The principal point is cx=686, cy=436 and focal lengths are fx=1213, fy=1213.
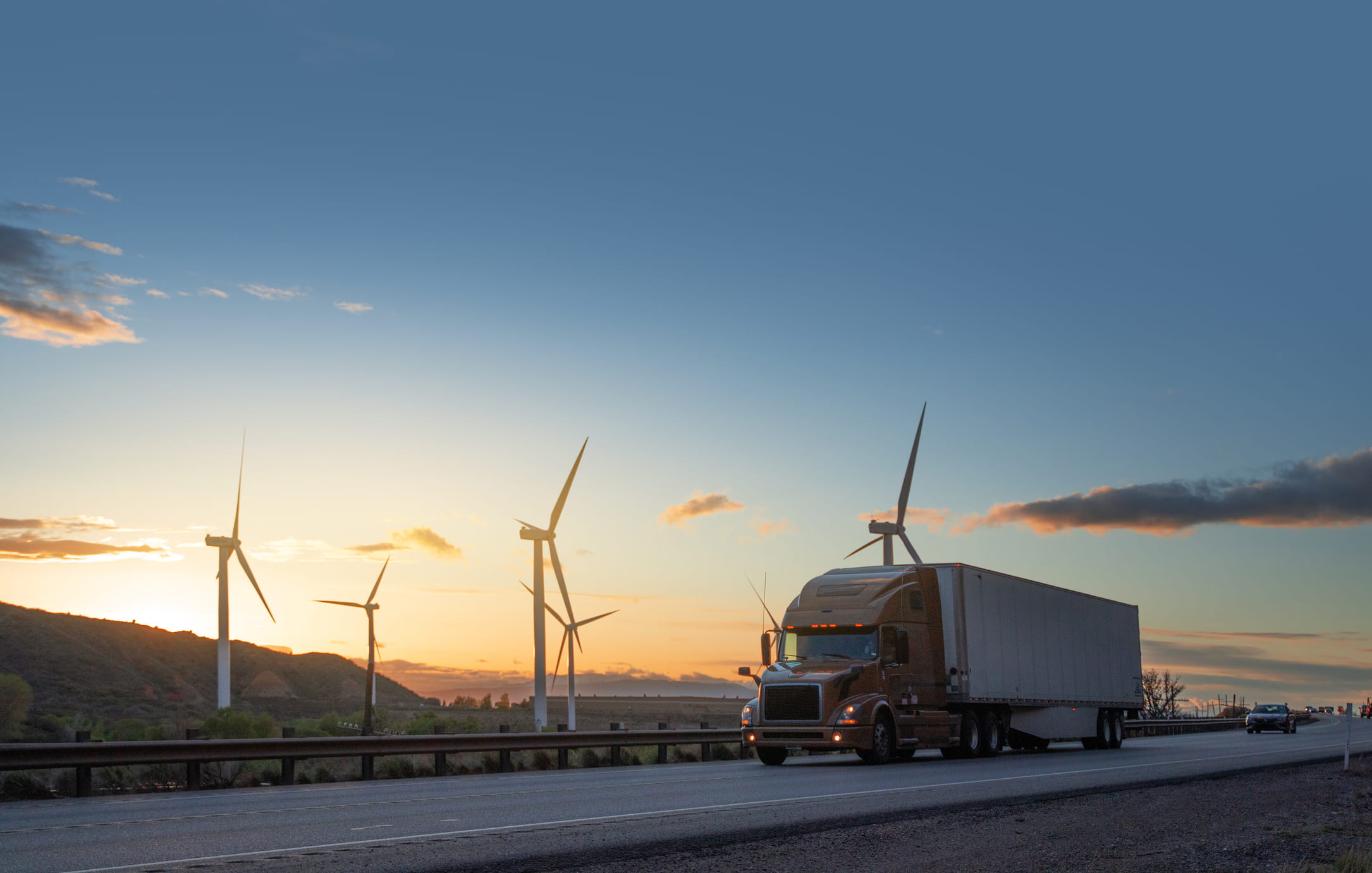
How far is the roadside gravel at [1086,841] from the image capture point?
9648 millimetres

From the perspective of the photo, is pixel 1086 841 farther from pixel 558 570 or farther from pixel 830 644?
pixel 558 570

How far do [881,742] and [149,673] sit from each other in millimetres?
145344

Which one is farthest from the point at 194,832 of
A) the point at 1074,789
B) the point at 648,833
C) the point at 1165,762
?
the point at 1165,762

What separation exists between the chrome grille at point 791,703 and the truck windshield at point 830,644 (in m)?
1.05

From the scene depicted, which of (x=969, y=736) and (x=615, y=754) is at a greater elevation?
(x=969, y=736)

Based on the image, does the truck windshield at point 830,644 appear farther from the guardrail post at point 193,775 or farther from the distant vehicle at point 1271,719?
the distant vehicle at point 1271,719

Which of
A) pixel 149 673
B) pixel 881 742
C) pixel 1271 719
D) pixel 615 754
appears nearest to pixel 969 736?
pixel 881 742

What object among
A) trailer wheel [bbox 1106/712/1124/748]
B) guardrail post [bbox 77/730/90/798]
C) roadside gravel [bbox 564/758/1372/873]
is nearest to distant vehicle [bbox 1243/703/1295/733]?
trailer wheel [bbox 1106/712/1124/748]

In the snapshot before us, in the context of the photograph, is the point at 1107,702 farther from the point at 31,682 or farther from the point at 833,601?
the point at 31,682

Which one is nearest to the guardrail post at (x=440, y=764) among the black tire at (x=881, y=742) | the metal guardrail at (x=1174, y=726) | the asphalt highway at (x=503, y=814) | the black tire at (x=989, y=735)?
the asphalt highway at (x=503, y=814)

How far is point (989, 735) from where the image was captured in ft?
89.7

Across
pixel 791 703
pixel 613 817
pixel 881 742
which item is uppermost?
pixel 791 703

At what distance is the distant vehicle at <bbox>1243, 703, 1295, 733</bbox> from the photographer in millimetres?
54094

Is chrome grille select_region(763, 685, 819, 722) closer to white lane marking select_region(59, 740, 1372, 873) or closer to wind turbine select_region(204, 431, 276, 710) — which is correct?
white lane marking select_region(59, 740, 1372, 873)
